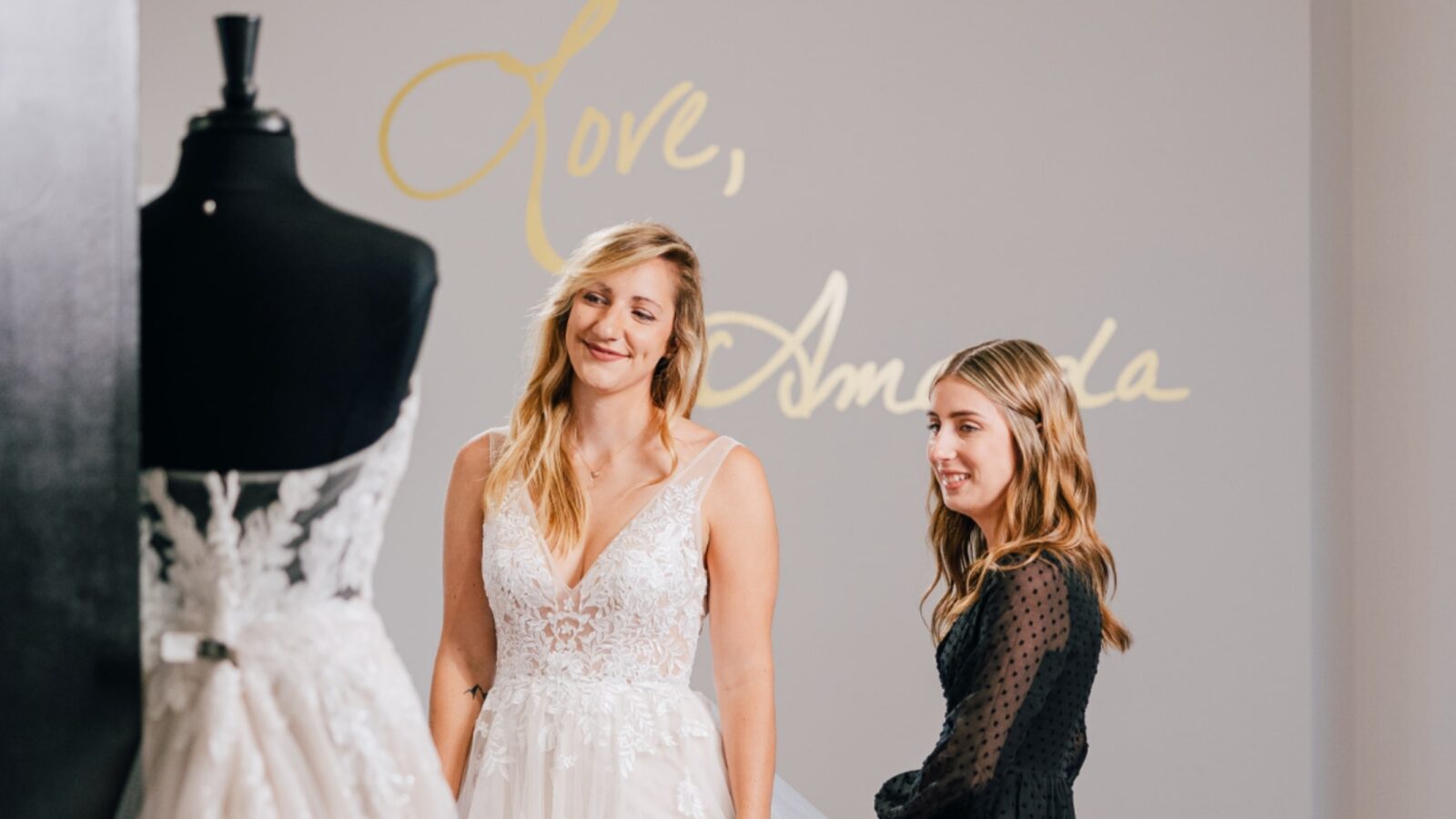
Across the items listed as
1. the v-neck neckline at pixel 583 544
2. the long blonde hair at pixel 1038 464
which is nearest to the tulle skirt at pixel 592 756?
the v-neck neckline at pixel 583 544

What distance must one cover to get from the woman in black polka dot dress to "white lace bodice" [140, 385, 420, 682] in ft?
3.18

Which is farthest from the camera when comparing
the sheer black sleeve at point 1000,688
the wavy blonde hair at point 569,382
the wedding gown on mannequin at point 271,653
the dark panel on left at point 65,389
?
the wavy blonde hair at point 569,382

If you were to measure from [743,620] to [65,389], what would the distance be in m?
1.26

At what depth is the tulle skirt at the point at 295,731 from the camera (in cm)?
101

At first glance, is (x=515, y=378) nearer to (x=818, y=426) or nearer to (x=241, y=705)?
(x=818, y=426)

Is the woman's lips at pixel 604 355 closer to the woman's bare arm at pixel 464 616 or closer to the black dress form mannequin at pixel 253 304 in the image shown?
the woman's bare arm at pixel 464 616

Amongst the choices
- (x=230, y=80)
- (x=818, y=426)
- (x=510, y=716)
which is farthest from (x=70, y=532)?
(x=818, y=426)

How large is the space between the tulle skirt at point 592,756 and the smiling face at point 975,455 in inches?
19.4

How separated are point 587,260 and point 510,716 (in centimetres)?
65

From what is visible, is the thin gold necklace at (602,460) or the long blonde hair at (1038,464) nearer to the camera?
the long blonde hair at (1038,464)

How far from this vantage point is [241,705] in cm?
103

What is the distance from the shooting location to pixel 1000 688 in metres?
1.79

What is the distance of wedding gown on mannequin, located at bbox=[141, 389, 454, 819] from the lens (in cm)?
101

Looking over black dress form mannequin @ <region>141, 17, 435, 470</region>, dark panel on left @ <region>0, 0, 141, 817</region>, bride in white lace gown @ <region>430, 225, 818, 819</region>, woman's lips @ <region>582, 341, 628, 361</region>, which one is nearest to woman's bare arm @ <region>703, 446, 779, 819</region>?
bride in white lace gown @ <region>430, 225, 818, 819</region>
